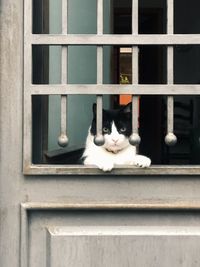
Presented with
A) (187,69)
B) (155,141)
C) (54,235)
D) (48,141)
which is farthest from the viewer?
(187,69)

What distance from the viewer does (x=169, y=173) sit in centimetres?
205

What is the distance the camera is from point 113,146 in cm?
226

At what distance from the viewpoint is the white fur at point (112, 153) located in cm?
208

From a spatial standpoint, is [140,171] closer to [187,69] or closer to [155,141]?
[155,141]

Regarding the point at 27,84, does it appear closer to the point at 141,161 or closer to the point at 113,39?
the point at 113,39

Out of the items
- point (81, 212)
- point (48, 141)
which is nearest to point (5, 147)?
point (48, 141)

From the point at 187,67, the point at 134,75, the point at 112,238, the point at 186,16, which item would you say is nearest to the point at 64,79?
the point at 134,75

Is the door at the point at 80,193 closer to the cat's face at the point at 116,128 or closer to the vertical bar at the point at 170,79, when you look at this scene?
the vertical bar at the point at 170,79

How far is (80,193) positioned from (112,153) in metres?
0.23

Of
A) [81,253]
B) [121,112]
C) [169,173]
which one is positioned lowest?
[81,253]

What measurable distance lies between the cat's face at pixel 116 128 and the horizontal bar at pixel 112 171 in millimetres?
205

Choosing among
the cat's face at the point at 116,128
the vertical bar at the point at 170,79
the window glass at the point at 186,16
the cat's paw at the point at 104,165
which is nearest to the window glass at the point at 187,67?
the window glass at the point at 186,16

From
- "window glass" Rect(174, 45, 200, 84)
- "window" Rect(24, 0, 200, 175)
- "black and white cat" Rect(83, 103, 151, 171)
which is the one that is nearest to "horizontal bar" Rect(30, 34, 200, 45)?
"window" Rect(24, 0, 200, 175)

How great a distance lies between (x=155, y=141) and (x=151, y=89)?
339mm
